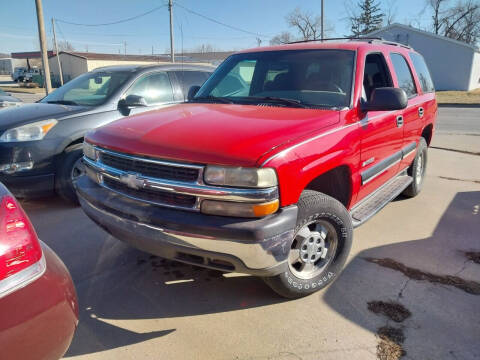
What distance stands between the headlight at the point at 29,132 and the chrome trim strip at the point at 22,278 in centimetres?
333

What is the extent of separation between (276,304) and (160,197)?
1179 millimetres

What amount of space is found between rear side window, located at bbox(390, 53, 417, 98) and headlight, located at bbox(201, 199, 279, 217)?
106 inches

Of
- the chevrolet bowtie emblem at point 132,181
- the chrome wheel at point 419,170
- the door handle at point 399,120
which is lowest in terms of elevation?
the chrome wheel at point 419,170

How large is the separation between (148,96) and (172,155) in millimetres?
3523

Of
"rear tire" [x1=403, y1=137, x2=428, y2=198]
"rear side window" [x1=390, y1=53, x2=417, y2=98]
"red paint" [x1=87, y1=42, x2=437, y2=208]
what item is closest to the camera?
"red paint" [x1=87, y1=42, x2=437, y2=208]

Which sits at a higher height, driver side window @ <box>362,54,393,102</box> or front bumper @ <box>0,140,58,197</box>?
driver side window @ <box>362,54,393,102</box>

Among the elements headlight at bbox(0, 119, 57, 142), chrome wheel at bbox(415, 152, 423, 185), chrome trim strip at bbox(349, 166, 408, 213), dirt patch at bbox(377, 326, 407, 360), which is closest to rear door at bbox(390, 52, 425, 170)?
chrome trim strip at bbox(349, 166, 408, 213)

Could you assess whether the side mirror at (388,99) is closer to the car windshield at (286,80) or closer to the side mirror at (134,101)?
the car windshield at (286,80)

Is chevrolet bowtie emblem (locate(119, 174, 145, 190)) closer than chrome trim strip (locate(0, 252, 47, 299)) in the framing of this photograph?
No

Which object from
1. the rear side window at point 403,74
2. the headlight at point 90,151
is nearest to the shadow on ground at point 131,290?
the headlight at point 90,151

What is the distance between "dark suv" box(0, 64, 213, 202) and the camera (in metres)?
4.38

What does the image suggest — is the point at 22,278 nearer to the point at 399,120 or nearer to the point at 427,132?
the point at 399,120

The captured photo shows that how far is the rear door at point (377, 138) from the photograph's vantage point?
130 inches

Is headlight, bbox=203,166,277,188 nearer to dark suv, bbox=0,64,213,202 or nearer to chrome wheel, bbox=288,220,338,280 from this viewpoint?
chrome wheel, bbox=288,220,338,280
